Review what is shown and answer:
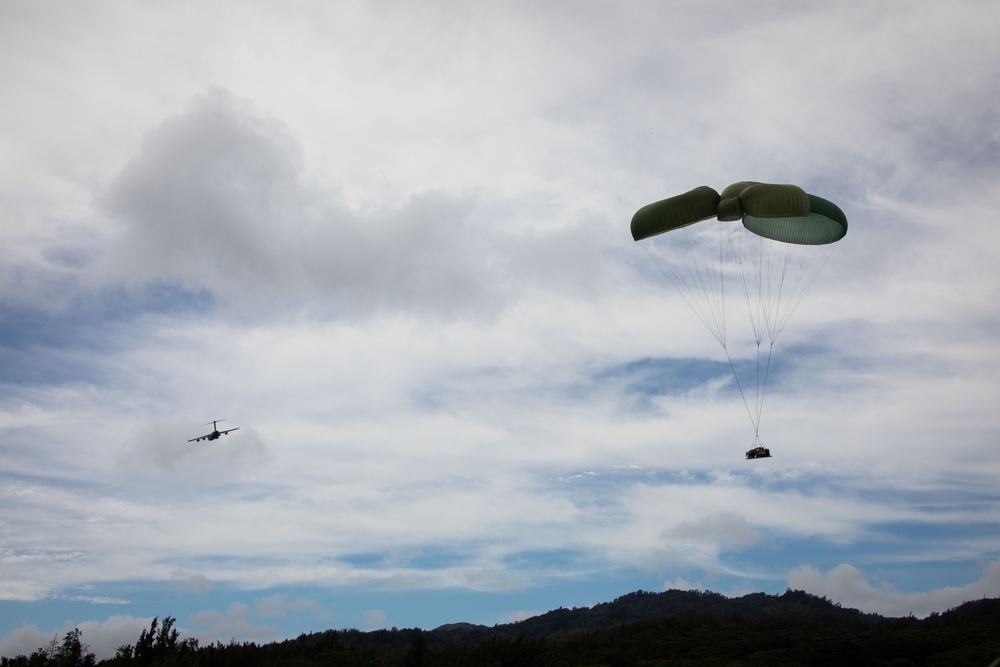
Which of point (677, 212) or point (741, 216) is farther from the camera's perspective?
point (677, 212)

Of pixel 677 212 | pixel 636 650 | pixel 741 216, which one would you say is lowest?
pixel 636 650

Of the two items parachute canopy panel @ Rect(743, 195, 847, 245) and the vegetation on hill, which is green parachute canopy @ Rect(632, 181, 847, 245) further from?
the vegetation on hill

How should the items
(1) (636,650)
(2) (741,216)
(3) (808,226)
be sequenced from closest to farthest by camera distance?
1. (2) (741,216)
2. (3) (808,226)
3. (1) (636,650)

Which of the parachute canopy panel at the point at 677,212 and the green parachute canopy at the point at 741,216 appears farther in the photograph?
the parachute canopy panel at the point at 677,212

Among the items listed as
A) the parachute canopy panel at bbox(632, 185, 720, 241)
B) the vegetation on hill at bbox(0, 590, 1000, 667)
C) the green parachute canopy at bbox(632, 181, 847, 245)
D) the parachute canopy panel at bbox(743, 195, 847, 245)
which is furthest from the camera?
the vegetation on hill at bbox(0, 590, 1000, 667)

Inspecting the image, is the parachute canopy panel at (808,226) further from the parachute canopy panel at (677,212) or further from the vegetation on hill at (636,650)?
the vegetation on hill at (636,650)

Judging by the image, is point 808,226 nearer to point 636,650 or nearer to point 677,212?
point 677,212

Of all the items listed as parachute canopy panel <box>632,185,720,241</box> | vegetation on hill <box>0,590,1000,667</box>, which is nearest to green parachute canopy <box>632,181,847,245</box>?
parachute canopy panel <box>632,185,720,241</box>

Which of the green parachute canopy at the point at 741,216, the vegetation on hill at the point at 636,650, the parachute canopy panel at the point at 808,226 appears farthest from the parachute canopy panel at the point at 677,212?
the vegetation on hill at the point at 636,650

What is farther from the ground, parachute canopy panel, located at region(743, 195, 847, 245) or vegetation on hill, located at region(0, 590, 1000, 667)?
parachute canopy panel, located at region(743, 195, 847, 245)

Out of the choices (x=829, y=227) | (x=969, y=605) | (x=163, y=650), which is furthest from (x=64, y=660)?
(x=969, y=605)

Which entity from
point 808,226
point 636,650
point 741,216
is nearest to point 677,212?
point 741,216

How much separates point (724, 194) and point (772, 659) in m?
26.4

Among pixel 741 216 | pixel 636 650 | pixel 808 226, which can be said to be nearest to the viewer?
pixel 741 216
